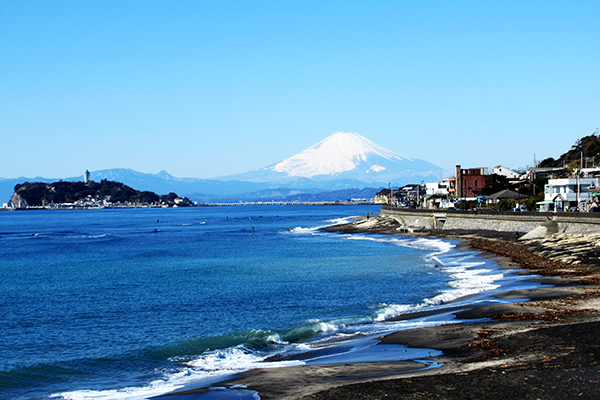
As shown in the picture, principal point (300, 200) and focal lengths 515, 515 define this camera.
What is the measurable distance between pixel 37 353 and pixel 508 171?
121 m

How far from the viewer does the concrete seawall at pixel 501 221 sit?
145 ft

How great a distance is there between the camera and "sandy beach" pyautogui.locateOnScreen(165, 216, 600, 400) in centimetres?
1048

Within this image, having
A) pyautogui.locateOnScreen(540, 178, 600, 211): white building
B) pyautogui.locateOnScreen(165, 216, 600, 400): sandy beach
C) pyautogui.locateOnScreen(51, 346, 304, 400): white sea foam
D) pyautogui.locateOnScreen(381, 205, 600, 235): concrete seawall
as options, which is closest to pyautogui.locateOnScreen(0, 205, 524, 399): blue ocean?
pyautogui.locateOnScreen(51, 346, 304, 400): white sea foam

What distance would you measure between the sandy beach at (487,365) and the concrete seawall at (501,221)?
1001 inches

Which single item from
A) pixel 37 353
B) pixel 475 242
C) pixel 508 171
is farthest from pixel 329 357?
pixel 508 171

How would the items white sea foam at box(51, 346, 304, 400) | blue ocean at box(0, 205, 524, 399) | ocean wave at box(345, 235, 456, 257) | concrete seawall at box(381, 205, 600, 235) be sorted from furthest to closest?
ocean wave at box(345, 235, 456, 257), concrete seawall at box(381, 205, 600, 235), blue ocean at box(0, 205, 524, 399), white sea foam at box(51, 346, 304, 400)

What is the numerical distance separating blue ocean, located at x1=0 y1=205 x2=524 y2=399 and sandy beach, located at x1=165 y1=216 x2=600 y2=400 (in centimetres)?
257

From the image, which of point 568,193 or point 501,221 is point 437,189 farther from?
point 501,221

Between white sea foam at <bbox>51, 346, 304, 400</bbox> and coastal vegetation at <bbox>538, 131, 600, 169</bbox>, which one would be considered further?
coastal vegetation at <bbox>538, 131, 600, 169</bbox>

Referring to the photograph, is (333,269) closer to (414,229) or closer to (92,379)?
(92,379)

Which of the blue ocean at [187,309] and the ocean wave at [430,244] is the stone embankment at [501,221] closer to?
the ocean wave at [430,244]

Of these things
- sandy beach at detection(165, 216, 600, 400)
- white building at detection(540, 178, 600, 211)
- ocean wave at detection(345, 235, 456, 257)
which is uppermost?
white building at detection(540, 178, 600, 211)

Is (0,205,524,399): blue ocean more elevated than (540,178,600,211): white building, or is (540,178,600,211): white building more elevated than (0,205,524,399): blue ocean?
(540,178,600,211): white building

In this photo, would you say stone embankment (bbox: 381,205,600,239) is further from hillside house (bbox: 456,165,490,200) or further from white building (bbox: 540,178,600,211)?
hillside house (bbox: 456,165,490,200)
